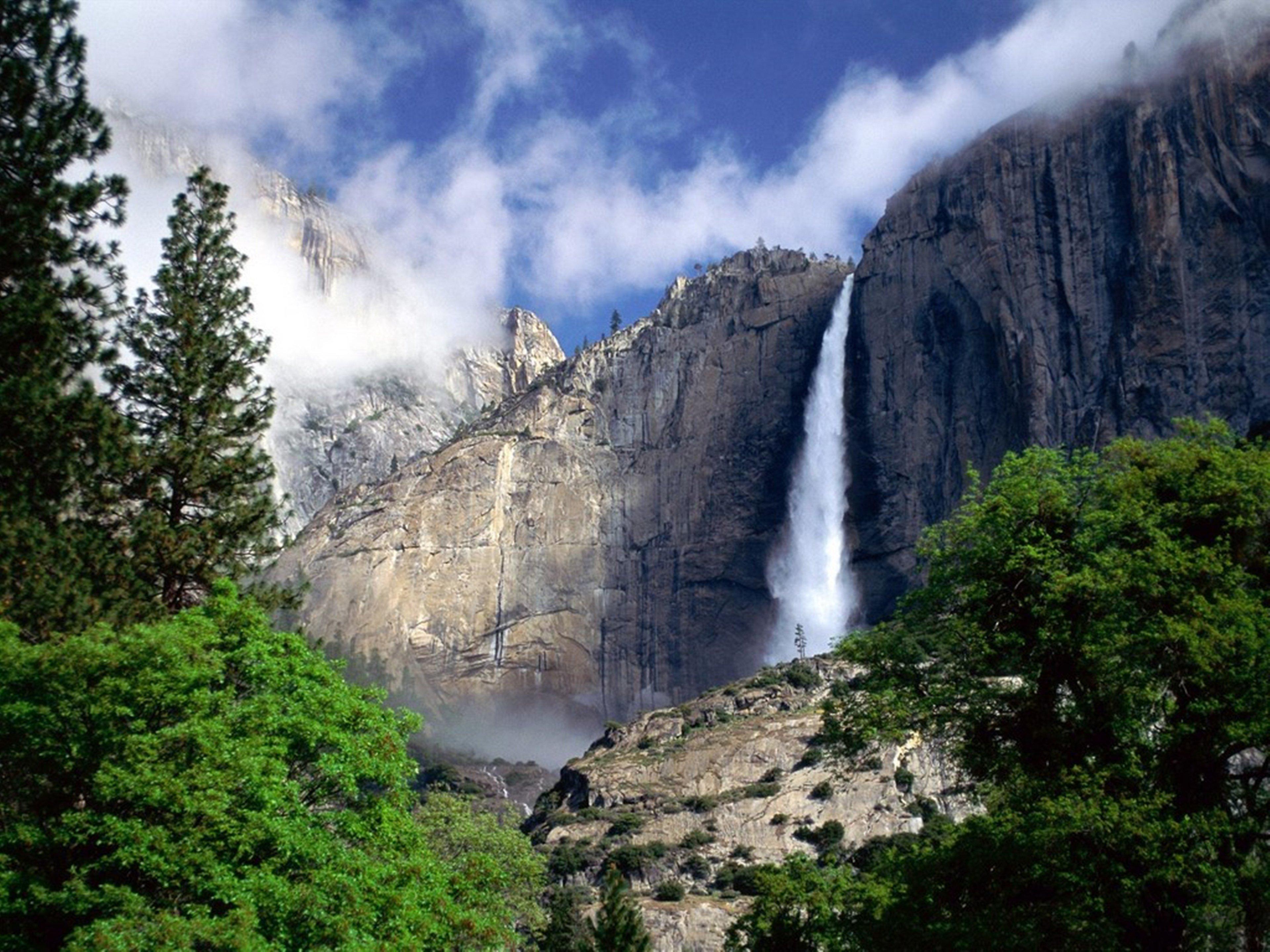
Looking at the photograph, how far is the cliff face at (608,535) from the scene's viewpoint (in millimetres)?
108438

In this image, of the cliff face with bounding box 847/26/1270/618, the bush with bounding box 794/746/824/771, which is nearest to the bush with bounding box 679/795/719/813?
the bush with bounding box 794/746/824/771

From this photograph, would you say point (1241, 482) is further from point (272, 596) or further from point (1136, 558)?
point (272, 596)

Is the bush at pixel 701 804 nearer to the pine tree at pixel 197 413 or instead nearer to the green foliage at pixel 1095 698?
the pine tree at pixel 197 413

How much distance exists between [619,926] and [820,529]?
65.9 meters

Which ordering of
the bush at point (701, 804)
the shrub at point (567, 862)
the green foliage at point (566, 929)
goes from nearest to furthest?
the green foliage at point (566, 929) → the shrub at point (567, 862) → the bush at point (701, 804)

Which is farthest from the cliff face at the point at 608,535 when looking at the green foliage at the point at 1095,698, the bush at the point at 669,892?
the green foliage at the point at 1095,698

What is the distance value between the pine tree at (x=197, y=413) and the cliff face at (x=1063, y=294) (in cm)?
5662

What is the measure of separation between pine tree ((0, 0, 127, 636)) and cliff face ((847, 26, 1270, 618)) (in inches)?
2408

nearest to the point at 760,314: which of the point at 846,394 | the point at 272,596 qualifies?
the point at 846,394

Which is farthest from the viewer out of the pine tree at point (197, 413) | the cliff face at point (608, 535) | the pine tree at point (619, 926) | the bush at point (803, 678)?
the cliff face at point (608, 535)

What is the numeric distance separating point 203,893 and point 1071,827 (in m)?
11.9

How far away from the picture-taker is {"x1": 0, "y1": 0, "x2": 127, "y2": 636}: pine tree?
2170cm

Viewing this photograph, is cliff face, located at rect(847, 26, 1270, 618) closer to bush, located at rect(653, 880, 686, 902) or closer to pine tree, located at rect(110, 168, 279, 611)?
bush, located at rect(653, 880, 686, 902)

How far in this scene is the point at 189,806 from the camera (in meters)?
16.2
